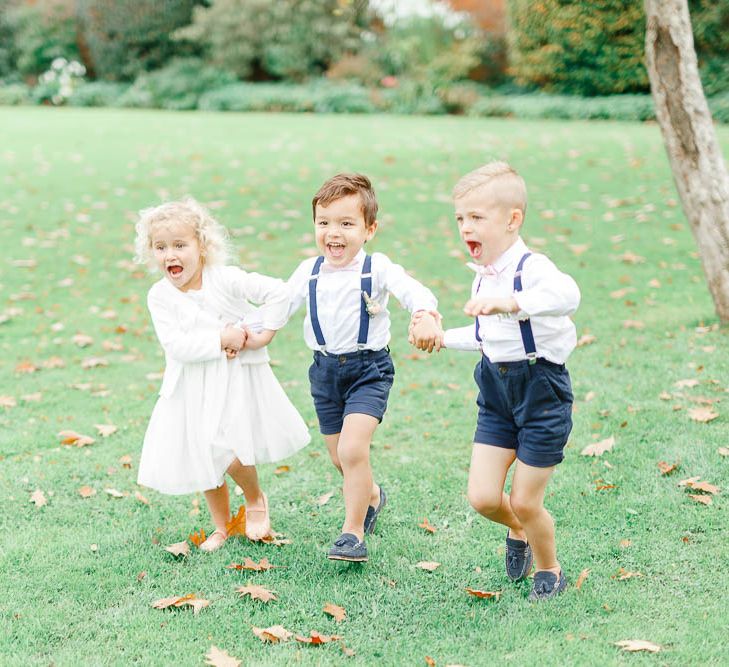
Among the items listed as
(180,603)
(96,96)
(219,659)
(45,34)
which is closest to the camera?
(219,659)

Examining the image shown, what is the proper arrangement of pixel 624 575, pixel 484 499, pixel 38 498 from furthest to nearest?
pixel 38 498 < pixel 624 575 < pixel 484 499

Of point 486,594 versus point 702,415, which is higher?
point 702,415

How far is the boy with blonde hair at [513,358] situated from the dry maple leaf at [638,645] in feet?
1.64

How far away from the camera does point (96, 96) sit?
33000 mm

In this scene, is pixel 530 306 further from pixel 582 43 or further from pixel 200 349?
pixel 582 43

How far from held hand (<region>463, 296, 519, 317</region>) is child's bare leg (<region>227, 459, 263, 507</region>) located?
5.26ft

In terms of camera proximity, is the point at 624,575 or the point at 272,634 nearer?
the point at 272,634

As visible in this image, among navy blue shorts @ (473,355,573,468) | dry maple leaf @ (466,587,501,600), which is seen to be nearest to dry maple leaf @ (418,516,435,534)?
dry maple leaf @ (466,587,501,600)

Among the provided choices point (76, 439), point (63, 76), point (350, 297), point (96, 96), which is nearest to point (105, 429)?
point (76, 439)

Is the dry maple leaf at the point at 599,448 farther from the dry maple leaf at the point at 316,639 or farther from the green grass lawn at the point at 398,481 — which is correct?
the dry maple leaf at the point at 316,639

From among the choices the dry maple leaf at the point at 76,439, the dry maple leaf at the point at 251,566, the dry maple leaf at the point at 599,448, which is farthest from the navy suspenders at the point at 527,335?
the dry maple leaf at the point at 76,439

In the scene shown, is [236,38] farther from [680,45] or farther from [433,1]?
[680,45]

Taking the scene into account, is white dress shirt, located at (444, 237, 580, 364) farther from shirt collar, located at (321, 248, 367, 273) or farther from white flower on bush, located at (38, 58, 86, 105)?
white flower on bush, located at (38, 58, 86, 105)

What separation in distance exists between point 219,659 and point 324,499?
1609 millimetres
